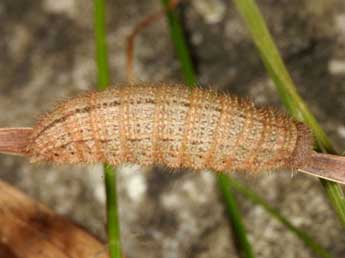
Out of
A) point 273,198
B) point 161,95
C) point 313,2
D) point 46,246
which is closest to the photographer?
point 161,95

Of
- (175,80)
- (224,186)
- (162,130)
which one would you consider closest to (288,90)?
(162,130)

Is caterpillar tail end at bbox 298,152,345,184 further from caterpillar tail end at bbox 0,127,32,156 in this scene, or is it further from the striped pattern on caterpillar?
caterpillar tail end at bbox 0,127,32,156

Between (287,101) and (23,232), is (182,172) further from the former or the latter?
(287,101)

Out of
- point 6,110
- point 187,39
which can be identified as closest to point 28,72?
point 6,110

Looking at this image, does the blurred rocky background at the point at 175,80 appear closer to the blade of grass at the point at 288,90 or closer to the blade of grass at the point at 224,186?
the blade of grass at the point at 224,186

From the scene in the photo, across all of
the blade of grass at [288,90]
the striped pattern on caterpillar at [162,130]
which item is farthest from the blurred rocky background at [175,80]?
the striped pattern on caterpillar at [162,130]

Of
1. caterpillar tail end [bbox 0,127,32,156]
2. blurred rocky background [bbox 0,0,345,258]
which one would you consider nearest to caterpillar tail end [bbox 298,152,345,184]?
caterpillar tail end [bbox 0,127,32,156]

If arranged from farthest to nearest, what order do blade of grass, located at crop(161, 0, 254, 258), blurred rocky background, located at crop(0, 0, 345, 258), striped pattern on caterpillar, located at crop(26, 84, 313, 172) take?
blurred rocky background, located at crop(0, 0, 345, 258)
blade of grass, located at crop(161, 0, 254, 258)
striped pattern on caterpillar, located at crop(26, 84, 313, 172)
